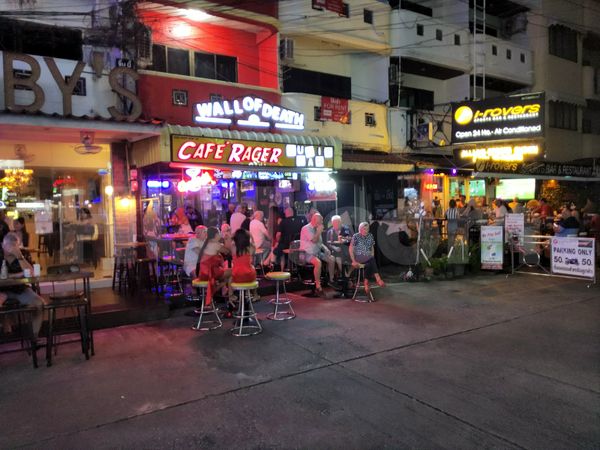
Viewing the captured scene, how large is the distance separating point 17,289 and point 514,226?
11531 millimetres

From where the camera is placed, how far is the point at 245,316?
23.6ft

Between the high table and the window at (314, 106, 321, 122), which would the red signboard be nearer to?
the window at (314, 106, 321, 122)

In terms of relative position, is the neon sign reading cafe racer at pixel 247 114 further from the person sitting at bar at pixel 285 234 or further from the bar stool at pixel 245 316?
the bar stool at pixel 245 316

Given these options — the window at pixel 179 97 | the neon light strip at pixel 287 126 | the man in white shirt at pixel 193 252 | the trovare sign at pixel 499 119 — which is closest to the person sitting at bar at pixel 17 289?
the man in white shirt at pixel 193 252

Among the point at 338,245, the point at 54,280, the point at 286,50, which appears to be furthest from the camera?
the point at 286,50

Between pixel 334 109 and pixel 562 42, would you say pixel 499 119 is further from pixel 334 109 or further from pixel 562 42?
pixel 562 42

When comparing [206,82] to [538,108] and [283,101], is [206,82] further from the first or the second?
[538,108]

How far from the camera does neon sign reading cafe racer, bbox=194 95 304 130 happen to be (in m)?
10.6

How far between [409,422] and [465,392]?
97 centimetres

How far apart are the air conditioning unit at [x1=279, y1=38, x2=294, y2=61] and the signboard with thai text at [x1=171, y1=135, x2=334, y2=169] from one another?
13.4ft

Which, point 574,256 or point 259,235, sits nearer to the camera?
point 259,235

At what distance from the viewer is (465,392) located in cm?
486

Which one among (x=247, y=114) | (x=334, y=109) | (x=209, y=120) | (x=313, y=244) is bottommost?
(x=313, y=244)

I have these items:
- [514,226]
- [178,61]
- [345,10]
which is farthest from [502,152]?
[178,61]
